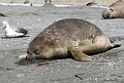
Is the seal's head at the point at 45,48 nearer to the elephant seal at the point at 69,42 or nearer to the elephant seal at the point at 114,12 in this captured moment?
the elephant seal at the point at 69,42

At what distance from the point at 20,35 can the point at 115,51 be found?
Answer: 2917 millimetres

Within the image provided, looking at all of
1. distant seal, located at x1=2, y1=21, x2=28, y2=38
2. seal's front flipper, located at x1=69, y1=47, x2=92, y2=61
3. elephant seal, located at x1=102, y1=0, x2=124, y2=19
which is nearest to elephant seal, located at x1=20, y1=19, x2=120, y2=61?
seal's front flipper, located at x1=69, y1=47, x2=92, y2=61

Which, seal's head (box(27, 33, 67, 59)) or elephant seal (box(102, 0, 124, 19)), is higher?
seal's head (box(27, 33, 67, 59))

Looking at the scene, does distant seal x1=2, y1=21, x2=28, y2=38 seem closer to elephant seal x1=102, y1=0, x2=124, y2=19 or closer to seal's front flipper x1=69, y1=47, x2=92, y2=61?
seal's front flipper x1=69, y1=47, x2=92, y2=61

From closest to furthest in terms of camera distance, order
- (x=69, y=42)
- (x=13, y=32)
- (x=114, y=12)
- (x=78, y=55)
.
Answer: (x=78, y=55), (x=69, y=42), (x=13, y=32), (x=114, y=12)

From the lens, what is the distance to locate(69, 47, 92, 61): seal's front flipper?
587cm

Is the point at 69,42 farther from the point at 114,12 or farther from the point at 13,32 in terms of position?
the point at 114,12

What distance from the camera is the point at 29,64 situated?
5.89 meters

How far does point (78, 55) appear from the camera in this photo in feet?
19.4

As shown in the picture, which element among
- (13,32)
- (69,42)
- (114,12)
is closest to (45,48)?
(69,42)

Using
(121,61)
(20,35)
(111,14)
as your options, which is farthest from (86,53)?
(111,14)

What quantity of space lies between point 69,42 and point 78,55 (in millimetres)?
347

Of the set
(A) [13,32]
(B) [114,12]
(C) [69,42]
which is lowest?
(B) [114,12]

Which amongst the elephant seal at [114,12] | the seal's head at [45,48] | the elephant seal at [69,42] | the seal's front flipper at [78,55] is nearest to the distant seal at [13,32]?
the elephant seal at [69,42]
